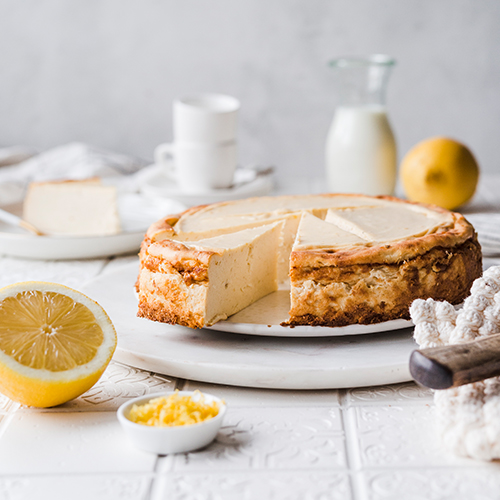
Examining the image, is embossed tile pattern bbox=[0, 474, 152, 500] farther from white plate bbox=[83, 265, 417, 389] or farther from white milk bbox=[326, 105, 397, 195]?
white milk bbox=[326, 105, 397, 195]

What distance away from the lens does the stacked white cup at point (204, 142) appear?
2965mm

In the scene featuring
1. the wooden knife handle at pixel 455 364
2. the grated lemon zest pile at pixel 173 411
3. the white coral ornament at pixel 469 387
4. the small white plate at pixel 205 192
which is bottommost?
the small white plate at pixel 205 192

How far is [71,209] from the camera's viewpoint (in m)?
2.58

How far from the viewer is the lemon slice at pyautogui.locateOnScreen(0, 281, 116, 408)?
1.21m

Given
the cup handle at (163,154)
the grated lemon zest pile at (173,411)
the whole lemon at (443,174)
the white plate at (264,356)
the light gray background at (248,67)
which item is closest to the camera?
the grated lemon zest pile at (173,411)

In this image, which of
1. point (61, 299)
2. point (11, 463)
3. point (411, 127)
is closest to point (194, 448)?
point (11, 463)

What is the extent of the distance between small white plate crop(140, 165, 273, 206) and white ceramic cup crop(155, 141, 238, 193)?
40mm

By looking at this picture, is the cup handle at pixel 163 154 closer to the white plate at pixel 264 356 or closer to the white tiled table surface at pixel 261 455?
the white plate at pixel 264 356

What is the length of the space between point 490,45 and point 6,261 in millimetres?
3451

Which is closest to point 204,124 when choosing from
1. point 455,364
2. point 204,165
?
point 204,165

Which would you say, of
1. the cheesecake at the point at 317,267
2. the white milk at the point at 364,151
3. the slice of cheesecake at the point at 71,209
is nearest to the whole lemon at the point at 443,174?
the white milk at the point at 364,151

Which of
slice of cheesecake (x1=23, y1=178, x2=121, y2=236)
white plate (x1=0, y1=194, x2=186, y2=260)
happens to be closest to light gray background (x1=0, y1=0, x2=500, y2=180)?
slice of cheesecake (x1=23, y1=178, x2=121, y2=236)

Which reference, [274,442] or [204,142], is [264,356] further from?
[204,142]

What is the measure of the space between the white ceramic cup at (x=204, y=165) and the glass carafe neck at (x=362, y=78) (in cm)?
56
